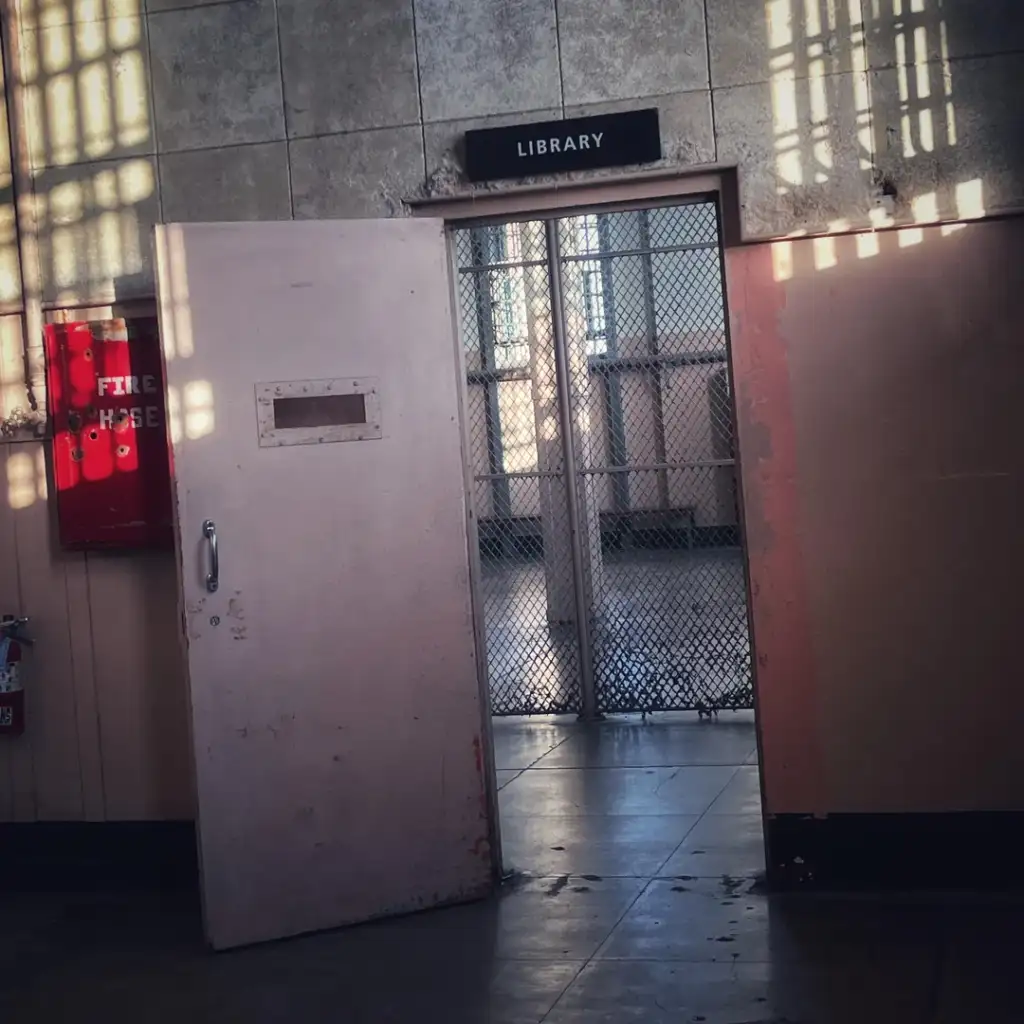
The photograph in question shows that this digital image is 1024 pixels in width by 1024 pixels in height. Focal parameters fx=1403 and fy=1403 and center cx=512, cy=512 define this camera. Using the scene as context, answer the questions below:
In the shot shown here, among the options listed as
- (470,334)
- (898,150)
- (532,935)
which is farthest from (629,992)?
(470,334)

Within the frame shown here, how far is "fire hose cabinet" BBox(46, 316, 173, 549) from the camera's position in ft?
15.8

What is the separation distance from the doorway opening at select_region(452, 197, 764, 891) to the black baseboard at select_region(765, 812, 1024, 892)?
2.59ft

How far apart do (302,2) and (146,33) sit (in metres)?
0.56

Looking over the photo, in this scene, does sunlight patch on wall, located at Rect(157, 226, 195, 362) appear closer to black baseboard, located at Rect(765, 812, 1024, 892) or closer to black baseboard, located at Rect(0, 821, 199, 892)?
black baseboard, located at Rect(0, 821, 199, 892)

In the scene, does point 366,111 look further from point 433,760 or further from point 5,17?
point 433,760

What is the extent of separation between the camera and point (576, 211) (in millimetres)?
4590

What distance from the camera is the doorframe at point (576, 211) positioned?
4.41 m

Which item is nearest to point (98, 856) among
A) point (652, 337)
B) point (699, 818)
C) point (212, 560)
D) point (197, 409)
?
point (212, 560)

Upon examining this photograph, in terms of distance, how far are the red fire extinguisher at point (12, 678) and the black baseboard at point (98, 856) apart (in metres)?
0.40

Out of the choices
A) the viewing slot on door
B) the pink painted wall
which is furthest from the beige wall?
the pink painted wall

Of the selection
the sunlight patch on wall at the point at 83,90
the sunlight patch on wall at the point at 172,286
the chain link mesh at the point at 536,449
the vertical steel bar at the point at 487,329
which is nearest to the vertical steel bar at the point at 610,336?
the chain link mesh at the point at 536,449

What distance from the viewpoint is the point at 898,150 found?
425 centimetres

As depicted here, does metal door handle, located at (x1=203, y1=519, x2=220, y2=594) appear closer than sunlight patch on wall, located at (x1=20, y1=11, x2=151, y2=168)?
Yes

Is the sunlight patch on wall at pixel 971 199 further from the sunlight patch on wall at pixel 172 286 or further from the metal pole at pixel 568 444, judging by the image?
the metal pole at pixel 568 444
